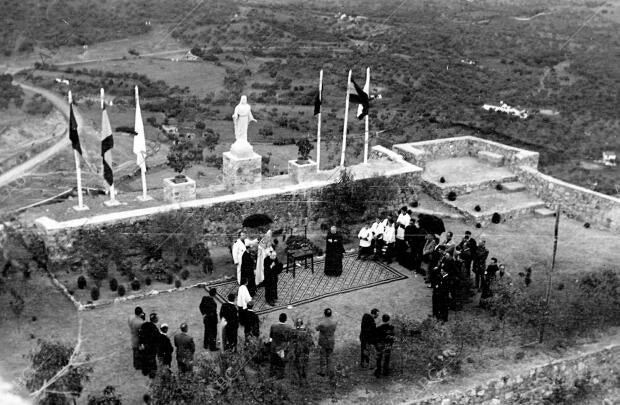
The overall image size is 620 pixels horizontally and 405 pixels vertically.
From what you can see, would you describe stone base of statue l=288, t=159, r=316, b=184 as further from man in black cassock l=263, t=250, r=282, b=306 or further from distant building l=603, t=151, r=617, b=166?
distant building l=603, t=151, r=617, b=166

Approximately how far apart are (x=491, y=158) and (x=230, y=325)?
12.5m

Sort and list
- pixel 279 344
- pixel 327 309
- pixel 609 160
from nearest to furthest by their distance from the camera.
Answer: pixel 279 344 → pixel 327 309 → pixel 609 160

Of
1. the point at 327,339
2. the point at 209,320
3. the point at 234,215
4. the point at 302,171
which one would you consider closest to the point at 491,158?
the point at 302,171

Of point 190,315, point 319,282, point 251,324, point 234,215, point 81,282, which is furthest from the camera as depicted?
point 234,215

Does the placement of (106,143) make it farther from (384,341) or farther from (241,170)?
(384,341)

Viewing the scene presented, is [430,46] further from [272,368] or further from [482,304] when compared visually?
[272,368]

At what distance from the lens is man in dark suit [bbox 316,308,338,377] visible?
12.4 m

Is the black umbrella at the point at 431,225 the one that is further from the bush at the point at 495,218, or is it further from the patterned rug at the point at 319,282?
the bush at the point at 495,218

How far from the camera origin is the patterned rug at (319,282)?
50.1ft

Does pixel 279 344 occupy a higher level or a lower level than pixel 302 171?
lower

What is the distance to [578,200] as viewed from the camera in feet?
66.9

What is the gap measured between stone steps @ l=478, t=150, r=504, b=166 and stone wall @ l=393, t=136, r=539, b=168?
0.39 feet

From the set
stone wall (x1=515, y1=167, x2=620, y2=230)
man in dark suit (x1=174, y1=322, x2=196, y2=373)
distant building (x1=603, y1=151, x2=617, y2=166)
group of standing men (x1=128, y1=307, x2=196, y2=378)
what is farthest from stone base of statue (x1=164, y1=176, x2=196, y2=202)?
distant building (x1=603, y1=151, x2=617, y2=166)

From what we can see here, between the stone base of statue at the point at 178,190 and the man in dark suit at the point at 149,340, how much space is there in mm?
5941
